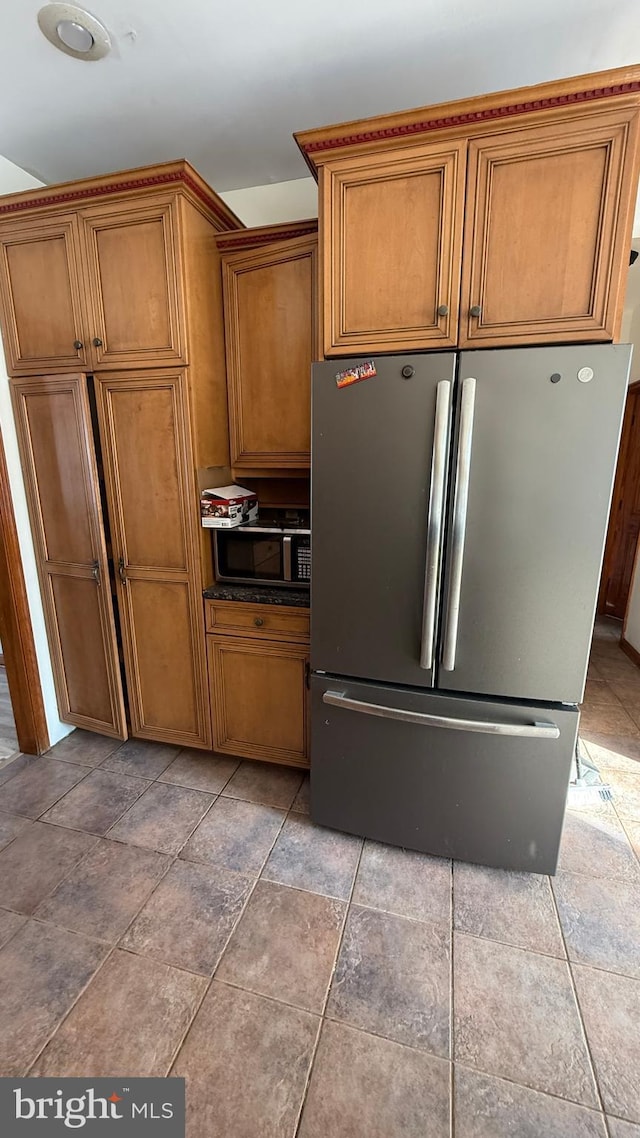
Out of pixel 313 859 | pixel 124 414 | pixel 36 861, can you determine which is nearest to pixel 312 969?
pixel 313 859

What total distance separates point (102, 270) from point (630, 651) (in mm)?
3991

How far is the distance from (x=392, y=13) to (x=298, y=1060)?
293cm

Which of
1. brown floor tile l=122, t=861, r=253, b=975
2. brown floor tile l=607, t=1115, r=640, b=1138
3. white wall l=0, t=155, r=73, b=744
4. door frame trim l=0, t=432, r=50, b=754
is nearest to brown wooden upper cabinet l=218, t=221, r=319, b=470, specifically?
white wall l=0, t=155, r=73, b=744

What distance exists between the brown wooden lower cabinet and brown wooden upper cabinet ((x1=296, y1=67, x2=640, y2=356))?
1204mm

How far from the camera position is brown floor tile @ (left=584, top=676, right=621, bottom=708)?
2828 mm

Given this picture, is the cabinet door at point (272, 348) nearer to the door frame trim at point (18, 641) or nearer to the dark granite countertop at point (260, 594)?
the dark granite countertop at point (260, 594)

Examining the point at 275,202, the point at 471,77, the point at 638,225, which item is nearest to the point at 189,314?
the point at 275,202

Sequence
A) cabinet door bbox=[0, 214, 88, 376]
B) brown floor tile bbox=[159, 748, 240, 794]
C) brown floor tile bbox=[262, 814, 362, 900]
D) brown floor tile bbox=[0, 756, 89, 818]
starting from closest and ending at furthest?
brown floor tile bbox=[262, 814, 362, 900]
cabinet door bbox=[0, 214, 88, 376]
brown floor tile bbox=[0, 756, 89, 818]
brown floor tile bbox=[159, 748, 240, 794]

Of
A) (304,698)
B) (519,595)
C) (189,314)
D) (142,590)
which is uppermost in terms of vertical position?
(189,314)

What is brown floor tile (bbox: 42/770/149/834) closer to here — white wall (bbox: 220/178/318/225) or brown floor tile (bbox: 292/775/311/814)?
brown floor tile (bbox: 292/775/311/814)

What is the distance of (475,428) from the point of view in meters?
1.36

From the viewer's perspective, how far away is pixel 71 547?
7.10ft

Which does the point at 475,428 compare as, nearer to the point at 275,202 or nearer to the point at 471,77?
the point at 471,77

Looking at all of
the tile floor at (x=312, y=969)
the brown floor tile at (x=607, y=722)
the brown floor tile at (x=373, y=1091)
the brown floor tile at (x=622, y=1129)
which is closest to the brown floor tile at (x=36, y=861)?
the tile floor at (x=312, y=969)
